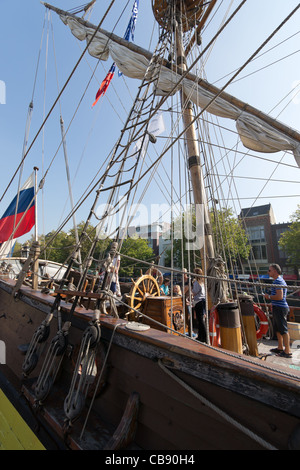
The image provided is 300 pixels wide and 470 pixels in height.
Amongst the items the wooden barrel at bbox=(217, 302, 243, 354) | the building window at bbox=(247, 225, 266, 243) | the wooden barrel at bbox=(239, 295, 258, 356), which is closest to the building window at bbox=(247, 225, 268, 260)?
the building window at bbox=(247, 225, 266, 243)

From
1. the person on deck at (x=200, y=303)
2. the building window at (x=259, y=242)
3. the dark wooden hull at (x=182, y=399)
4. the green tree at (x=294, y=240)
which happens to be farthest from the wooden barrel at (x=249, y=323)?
the building window at (x=259, y=242)

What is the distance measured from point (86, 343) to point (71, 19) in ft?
27.3

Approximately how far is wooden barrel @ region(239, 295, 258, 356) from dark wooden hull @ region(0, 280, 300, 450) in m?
2.05

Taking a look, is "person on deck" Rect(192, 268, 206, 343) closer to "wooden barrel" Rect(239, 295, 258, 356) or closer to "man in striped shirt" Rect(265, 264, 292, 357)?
"wooden barrel" Rect(239, 295, 258, 356)

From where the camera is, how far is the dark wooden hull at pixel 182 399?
0.98 m

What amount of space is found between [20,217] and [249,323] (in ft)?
19.6

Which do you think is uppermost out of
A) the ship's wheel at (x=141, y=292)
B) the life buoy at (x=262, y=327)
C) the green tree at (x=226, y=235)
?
the green tree at (x=226, y=235)

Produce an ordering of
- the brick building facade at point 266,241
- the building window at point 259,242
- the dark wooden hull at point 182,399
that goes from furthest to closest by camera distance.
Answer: the building window at point 259,242 < the brick building facade at point 266,241 < the dark wooden hull at point 182,399

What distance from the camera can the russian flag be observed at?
5.75 meters

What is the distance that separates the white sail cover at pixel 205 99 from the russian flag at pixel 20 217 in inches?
163

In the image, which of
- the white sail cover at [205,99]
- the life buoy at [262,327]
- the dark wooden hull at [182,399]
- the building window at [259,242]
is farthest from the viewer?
the building window at [259,242]

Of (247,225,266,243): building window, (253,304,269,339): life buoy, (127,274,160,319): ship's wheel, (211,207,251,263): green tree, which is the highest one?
(247,225,266,243): building window

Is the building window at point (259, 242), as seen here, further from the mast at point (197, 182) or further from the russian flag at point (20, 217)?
the russian flag at point (20, 217)
